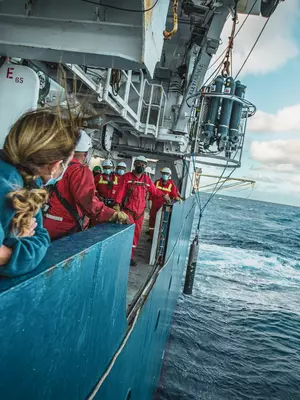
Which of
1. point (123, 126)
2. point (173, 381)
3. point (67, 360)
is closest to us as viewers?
point (67, 360)

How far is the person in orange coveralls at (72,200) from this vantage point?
9.30ft

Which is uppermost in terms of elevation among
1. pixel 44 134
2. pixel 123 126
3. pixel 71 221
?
pixel 123 126

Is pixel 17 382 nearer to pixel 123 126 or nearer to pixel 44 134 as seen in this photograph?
pixel 44 134

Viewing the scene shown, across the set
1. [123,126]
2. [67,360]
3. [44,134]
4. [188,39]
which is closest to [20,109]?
[44,134]

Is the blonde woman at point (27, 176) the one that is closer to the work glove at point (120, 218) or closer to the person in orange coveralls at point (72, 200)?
the work glove at point (120, 218)

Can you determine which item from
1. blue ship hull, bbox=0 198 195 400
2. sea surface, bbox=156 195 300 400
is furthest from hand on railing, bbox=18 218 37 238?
sea surface, bbox=156 195 300 400

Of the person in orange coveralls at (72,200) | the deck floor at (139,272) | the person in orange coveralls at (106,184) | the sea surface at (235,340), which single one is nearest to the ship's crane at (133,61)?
the person in orange coveralls at (72,200)

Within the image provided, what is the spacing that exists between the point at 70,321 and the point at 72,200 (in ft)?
5.47

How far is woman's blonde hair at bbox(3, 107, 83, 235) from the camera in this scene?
1135 mm

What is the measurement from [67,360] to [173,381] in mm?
6259

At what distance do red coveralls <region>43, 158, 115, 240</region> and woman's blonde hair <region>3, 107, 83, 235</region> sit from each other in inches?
55.1

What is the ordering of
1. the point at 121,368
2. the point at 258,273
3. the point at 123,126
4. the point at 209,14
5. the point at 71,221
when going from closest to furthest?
1. the point at 121,368
2. the point at 71,221
3. the point at 209,14
4. the point at 123,126
5. the point at 258,273

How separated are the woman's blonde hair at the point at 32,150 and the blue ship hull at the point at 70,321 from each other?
0.77 feet

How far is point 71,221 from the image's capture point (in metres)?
3.03
